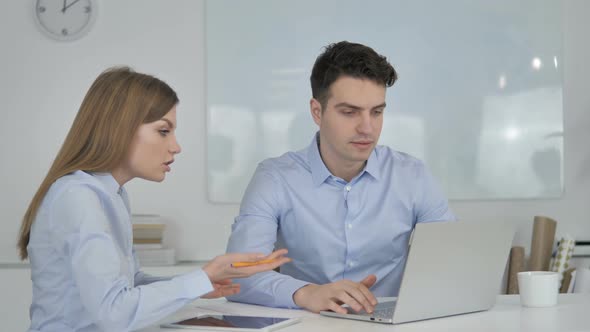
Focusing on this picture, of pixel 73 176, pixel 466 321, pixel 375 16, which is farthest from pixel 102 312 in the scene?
pixel 375 16

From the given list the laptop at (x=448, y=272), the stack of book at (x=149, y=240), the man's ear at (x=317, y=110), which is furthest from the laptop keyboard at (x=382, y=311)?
the stack of book at (x=149, y=240)

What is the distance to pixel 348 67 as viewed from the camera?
2.52 m

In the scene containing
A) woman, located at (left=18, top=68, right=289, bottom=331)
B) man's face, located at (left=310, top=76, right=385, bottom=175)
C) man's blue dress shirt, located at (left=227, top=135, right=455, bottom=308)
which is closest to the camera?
woman, located at (left=18, top=68, right=289, bottom=331)

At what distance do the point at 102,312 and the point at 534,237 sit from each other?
2.88 metres

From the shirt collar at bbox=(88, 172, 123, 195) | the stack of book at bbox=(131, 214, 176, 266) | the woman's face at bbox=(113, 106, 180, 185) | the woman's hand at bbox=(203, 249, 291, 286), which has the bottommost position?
the stack of book at bbox=(131, 214, 176, 266)

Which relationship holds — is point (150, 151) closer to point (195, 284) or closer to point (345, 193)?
point (195, 284)

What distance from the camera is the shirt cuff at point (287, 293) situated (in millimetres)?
2119

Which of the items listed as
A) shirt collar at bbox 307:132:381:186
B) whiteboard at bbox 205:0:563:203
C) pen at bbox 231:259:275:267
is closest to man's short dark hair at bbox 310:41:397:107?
shirt collar at bbox 307:132:381:186

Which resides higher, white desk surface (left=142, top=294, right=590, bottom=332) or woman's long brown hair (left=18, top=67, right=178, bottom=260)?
woman's long brown hair (left=18, top=67, right=178, bottom=260)

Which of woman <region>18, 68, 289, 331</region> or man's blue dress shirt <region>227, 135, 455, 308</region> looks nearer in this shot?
woman <region>18, 68, 289, 331</region>

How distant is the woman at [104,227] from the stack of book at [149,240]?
5.51 ft

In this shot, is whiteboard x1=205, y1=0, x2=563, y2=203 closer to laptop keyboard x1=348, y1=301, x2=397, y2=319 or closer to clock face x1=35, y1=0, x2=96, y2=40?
clock face x1=35, y1=0, x2=96, y2=40

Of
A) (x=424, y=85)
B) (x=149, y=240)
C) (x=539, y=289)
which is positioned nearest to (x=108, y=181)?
(x=539, y=289)

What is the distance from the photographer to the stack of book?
3.68 meters
